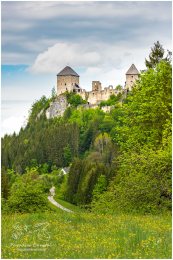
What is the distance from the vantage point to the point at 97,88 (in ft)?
512

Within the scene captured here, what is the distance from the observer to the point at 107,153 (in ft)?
320

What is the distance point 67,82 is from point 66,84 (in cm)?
66

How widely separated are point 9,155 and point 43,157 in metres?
12.2

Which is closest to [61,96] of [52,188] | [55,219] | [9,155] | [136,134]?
[9,155]

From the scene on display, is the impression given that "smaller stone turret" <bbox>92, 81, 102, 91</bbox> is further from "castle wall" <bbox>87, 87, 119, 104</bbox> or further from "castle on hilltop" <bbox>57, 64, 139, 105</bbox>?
"castle wall" <bbox>87, 87, 119, 104</bbox>

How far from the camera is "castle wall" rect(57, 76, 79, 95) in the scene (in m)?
163

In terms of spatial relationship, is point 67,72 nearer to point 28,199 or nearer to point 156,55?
point 156,55

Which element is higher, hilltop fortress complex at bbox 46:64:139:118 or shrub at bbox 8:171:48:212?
hilltop fortress complex at bbox 46:64:139:118

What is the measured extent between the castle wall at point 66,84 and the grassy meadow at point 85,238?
147 metres

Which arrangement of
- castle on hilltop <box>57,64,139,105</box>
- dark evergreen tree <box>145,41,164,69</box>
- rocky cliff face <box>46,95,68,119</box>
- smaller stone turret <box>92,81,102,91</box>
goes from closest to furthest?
dark evergreen tree <box>145,41,164,69</box> → castle on hilltop <box>57,64,139,105</box> → smaller stone turret <box>92,81,102,91</box> → rocky cliff face <box>46,95,68,119</box>

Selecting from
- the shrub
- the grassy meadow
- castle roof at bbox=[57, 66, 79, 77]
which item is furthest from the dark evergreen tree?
castle roof at bbox=[57, 66, 79, 77]

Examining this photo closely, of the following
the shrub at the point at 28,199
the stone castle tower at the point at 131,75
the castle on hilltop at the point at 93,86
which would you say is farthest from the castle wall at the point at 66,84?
the shrub at the point at 28,199

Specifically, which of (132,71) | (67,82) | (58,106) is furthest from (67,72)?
(132,71)

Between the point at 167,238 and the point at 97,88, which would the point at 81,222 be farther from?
the point at 97,88
